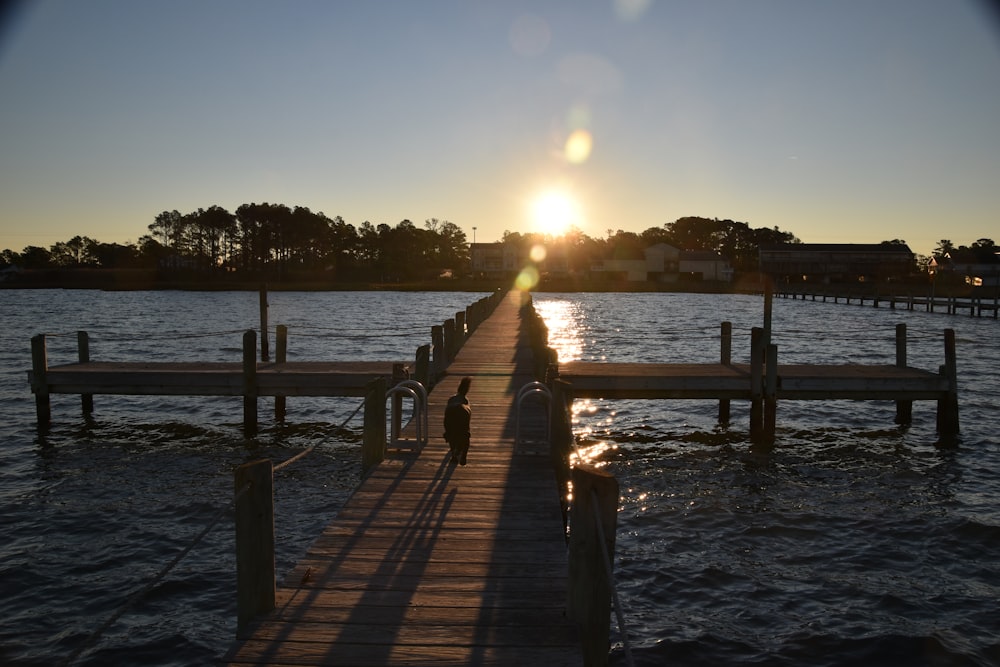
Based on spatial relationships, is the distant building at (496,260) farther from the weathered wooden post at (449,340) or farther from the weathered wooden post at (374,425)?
the weathered wooden post at (374,425)

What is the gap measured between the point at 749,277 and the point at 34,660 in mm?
158485

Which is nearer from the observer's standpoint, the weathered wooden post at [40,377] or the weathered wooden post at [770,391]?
the weathered wooden post at [770,391]

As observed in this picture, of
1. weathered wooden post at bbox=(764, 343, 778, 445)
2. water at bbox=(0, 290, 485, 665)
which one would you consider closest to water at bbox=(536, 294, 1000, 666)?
weathered wooden post at bbox=(764, 343, 778, 445)

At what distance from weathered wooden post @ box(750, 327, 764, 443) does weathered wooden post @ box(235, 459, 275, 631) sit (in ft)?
47.2

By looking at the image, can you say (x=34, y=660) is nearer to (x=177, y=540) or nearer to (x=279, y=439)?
(x=177, y=540)

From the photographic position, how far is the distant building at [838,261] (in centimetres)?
13038

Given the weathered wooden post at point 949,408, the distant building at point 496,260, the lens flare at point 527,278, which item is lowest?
the weathered wooden post at point 949,408

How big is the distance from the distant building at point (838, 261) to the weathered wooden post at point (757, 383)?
387 feet

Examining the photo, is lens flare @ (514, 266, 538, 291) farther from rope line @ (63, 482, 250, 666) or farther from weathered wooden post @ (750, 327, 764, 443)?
rope line @ (63, 482, 250, 666)

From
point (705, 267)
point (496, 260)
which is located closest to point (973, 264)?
point (705, 267)

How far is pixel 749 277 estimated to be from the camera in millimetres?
155750

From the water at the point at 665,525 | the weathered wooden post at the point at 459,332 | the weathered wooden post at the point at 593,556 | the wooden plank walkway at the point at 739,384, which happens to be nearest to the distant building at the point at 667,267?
the water at the point at 665,525

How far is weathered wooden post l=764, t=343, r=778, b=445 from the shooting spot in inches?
725

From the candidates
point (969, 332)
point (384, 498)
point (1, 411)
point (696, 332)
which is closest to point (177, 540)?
point (384, 498)
